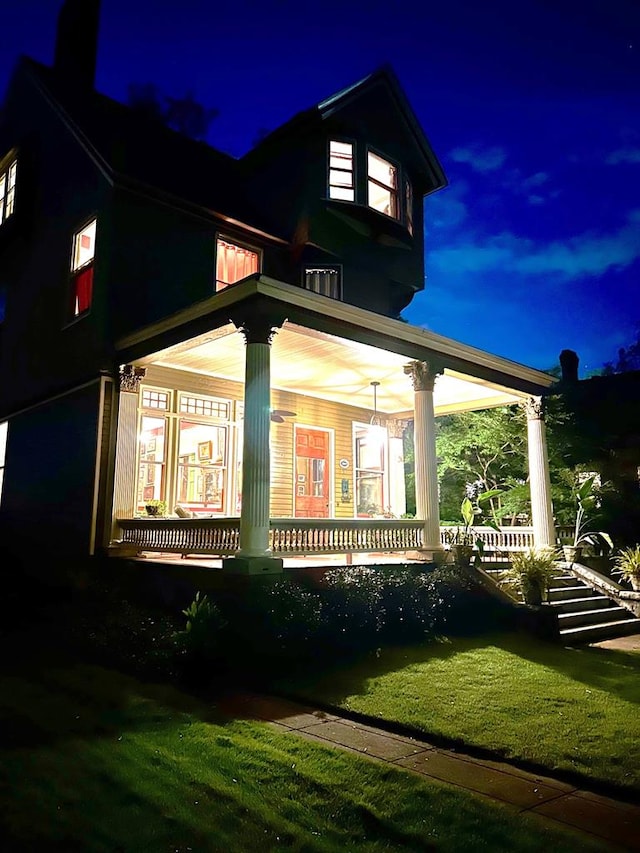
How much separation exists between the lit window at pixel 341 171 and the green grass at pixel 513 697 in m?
10.4

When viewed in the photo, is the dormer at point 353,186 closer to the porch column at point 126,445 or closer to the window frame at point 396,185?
the window frame at point 396,185

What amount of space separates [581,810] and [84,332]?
1165 cm

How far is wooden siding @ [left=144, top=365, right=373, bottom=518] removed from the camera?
502 inches

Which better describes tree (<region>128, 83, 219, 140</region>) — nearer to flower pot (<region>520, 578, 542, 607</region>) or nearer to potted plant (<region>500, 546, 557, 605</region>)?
potted plant (<region>500, 546, 557, 605</region>)

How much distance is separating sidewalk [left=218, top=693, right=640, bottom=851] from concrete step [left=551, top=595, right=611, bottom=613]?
5675mm

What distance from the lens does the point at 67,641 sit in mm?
8180

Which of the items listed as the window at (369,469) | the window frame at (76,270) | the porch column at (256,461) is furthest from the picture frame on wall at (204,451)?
the porch column at (256,461)

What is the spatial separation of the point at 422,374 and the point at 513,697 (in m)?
6.09

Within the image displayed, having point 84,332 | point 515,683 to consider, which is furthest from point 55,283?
point 515,683

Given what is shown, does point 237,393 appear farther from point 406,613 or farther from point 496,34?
point 496,34

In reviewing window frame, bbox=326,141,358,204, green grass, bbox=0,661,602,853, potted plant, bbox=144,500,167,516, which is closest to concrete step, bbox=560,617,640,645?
green grass, bbox=0,661,602,853

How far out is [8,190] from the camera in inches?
667

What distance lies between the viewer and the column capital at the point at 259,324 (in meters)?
8.77

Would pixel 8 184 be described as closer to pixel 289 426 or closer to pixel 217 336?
pixel 289 426
